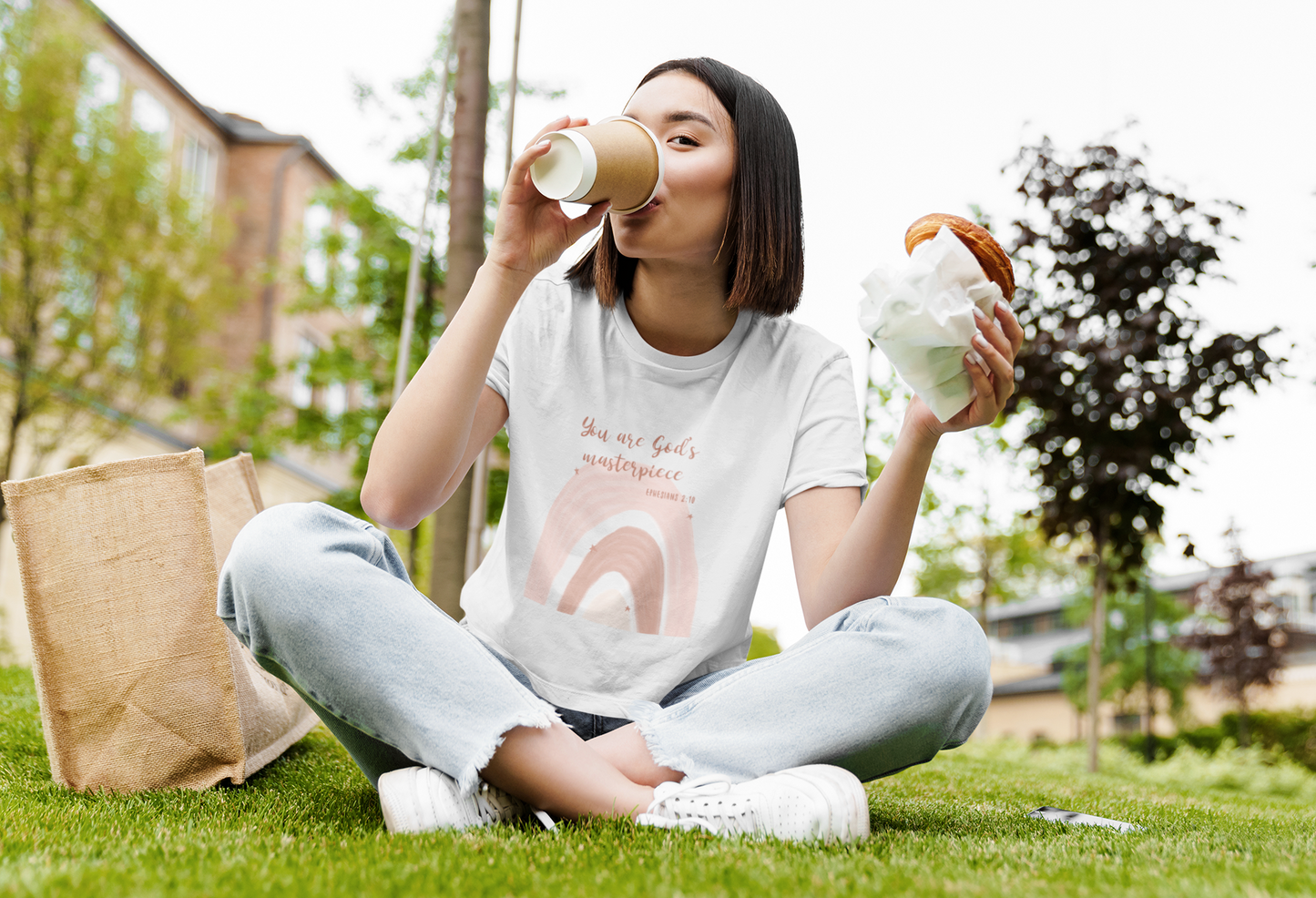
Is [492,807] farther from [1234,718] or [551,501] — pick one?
[1234,718]

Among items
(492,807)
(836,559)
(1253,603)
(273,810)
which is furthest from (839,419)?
(1253,603)

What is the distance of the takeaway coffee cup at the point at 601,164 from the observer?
72.4 inches

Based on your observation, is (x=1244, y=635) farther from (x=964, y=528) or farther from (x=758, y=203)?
(x=758, y=203)

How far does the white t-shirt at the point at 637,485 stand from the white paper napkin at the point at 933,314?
387 millimetres

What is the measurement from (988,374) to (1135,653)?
77.3ft

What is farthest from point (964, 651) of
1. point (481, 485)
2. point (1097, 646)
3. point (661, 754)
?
point (1097, 646)

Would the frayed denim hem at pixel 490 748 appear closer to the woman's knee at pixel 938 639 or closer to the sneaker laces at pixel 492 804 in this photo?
the sneaker laces at pixel 492 804

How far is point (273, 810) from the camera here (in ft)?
6.17

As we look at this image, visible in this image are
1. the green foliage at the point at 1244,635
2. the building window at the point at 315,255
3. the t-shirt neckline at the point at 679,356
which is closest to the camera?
the t-shirt neckline at the point at 679,356

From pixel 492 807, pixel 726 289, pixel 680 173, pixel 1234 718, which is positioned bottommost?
pixel 1234 718

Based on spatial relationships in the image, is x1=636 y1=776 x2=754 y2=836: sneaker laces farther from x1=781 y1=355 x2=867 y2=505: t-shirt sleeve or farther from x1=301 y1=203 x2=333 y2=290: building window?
x1=301 y1=203 x2=333 y2=290: building window

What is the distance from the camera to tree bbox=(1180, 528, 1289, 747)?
1698 centimetres

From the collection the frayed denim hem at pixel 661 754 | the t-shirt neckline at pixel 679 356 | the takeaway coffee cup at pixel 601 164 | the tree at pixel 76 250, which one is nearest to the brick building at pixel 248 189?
the tree at pixel 76 250

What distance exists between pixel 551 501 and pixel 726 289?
652mm
